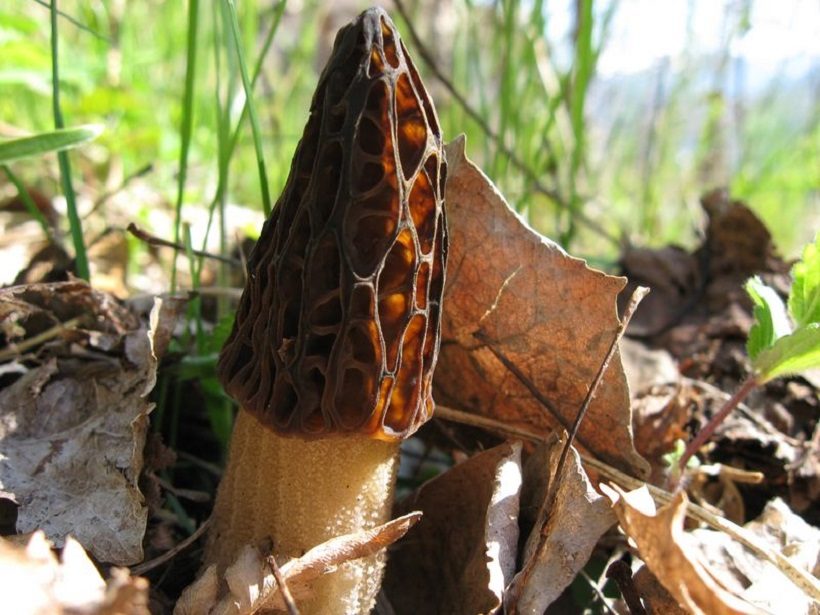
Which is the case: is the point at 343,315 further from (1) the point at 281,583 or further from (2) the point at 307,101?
(2) the point at 307,101

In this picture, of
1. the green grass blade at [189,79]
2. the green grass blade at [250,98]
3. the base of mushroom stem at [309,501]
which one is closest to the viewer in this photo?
the base of mushroom stem at [309,501]

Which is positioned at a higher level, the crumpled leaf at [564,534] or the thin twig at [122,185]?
the thin twig at [122,185]

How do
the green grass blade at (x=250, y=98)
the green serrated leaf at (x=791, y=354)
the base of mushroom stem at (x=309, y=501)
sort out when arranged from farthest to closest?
the green grass blade at (x=250, y=98) → the base of mushroom stem at (x=309, y=501) → the green serrated leaf at (x=791, y=354)

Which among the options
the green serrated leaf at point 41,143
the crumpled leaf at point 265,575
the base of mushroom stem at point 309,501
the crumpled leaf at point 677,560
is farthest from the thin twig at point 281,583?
the green serrated leaf at point 41,143

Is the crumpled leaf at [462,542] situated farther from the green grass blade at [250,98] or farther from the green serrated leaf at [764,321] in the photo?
the green grass blade at [250,98]

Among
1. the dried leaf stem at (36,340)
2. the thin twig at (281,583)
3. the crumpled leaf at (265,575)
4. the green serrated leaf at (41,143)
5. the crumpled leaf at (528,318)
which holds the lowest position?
the crumpled leaf at (265,575)

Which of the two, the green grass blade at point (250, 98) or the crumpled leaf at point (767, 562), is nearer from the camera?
the crumpled leaf at point (767, 562)

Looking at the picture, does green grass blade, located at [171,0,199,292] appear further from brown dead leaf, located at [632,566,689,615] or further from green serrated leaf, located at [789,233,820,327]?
green serrated leaf, located at [789,233,820,327]

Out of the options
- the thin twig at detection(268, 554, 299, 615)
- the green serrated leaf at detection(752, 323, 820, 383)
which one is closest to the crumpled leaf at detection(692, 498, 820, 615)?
the green serrated leaf at detection(752, 323, 820, 383)
